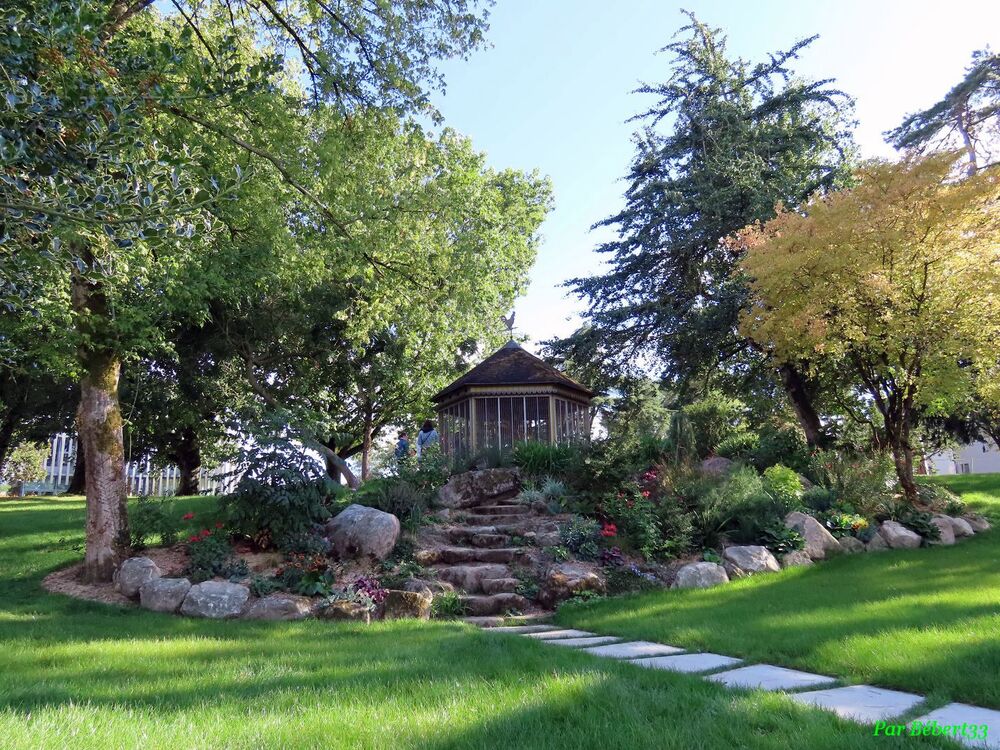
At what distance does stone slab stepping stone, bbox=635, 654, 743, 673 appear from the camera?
4.15 m

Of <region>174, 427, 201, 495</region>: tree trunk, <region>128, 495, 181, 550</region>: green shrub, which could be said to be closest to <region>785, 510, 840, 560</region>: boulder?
<region>128, 495, 181, 550</region>: green shrub

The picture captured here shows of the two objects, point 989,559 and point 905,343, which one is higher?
point 905,343

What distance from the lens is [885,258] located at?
9734mm

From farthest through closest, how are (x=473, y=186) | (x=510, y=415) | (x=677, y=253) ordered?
(x=677, y=253) < (x=510, y=415) < (x=473, y=186)

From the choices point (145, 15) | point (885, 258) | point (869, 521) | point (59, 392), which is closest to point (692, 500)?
point (869, 521)

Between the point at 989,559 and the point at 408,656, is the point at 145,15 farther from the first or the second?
the point at 989,559

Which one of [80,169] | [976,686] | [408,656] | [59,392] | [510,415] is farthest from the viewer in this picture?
[59,392]

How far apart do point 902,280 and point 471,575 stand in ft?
25.9

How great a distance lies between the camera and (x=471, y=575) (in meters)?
8.17

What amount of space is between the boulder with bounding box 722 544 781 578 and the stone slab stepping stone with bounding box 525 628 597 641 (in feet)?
9.74

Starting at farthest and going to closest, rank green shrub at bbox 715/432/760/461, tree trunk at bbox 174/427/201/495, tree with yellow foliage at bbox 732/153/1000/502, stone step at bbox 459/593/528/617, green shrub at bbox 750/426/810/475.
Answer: tree trunk at bbox 174/427/201/495
green shrub at bbox 715/432/760/461
green shrub at bbox 750/426/810/475
tree with yellow foliage at bbox 732/153/1000/502
stone step at bbox 459/593/528/617

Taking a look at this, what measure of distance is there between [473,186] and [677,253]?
6.93m

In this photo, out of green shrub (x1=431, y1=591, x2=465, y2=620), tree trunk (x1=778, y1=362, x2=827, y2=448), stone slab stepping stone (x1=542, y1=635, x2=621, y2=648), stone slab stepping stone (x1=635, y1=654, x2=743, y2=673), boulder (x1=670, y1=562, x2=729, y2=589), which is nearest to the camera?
stone slab stepping stone (x1=635, y1=654, x2=743, y2=673)

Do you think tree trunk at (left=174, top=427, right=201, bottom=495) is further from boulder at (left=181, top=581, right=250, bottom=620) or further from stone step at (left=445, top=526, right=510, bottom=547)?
boulder at (left=181, top=581, right=250, bottom=620)
